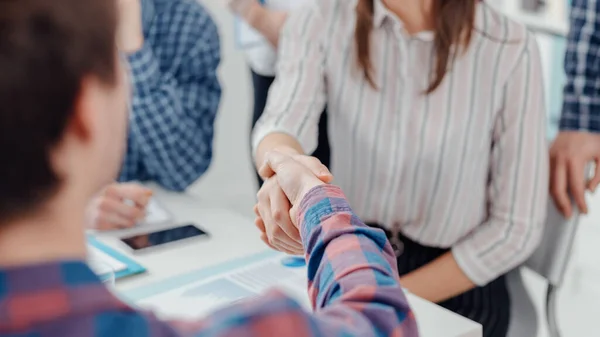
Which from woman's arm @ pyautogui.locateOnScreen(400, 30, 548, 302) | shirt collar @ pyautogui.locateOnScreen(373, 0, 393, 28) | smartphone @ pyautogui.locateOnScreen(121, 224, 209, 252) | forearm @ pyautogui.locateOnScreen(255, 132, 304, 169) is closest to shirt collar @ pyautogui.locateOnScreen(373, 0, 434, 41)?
shirt collar @ pyautogui.locateOnScreen(373, 0, 393, 28)

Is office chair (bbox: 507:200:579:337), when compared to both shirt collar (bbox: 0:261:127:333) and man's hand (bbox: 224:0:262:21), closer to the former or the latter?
man's hand (bbox: 224:0:262:21)

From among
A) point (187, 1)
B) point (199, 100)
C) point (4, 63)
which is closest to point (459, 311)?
point (199, 100)

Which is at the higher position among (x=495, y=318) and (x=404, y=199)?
(x=404, y=199)

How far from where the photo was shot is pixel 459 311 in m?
1.24

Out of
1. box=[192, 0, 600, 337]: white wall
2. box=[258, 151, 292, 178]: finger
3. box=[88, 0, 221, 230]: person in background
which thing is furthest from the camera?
box=[192, 0, 600, 337]: white wall

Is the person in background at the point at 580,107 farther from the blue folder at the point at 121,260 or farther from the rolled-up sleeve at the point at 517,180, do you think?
the blue folder at the point at 121,260

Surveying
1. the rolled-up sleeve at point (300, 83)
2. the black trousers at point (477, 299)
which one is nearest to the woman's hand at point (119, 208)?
the rolled-up sleeve at point (300, 83)

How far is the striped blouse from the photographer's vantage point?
1.16 m

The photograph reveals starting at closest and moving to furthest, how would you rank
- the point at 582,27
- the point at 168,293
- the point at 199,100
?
the point at 168,293 → the point at 582,27 → the point at 199,100

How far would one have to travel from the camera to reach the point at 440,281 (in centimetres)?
119

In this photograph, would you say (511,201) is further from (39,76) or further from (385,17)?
(39,76)

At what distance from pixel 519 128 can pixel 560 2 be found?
1.50 m

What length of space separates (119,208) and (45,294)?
30.9 inches

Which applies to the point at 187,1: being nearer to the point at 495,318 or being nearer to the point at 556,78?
the point at 495,318
